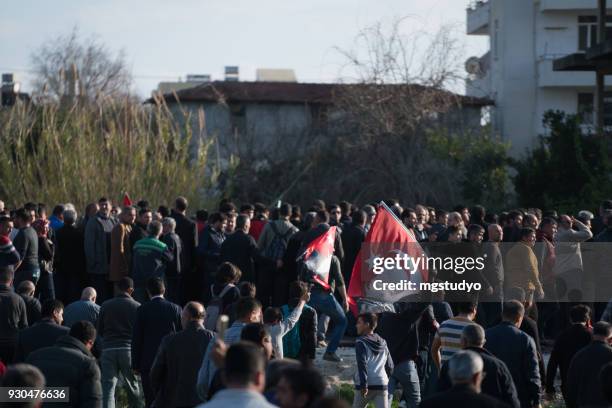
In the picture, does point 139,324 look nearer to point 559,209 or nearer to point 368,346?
point 368,346

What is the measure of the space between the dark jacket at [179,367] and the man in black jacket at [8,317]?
8.71ft

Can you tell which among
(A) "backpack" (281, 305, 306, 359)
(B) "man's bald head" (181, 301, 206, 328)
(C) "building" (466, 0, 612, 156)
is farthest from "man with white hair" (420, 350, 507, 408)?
(C) "building" (466, 0, 612, 156)

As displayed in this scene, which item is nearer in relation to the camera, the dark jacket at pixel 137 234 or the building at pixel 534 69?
the dark jacket at pixel 137 234

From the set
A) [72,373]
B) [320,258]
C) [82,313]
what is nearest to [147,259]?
[320,258]

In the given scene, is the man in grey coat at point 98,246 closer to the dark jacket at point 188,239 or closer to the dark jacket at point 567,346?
the dark jacket at point 188,239

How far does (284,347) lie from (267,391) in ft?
15.5

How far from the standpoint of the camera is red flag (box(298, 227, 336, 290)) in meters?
15.1

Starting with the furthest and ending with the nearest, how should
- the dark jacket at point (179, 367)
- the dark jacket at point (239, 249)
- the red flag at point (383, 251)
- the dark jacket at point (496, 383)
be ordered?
1. the dark jacket at point (239, 249)
2. the red flag at point (383, 251)
3. the dark jacket at point (179, 367)
4. the dark jacket at point (496, 383)

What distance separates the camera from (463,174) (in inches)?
1449

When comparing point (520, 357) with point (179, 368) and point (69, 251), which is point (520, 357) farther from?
point (69, 251)

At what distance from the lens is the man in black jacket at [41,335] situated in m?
10.4

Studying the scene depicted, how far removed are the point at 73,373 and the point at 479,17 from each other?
48554 millimetres

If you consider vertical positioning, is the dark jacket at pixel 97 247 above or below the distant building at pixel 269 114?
below

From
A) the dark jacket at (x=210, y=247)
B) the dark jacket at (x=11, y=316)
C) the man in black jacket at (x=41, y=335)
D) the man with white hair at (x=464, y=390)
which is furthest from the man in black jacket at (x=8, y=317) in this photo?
the man with white hair at (x=464, y=390)
